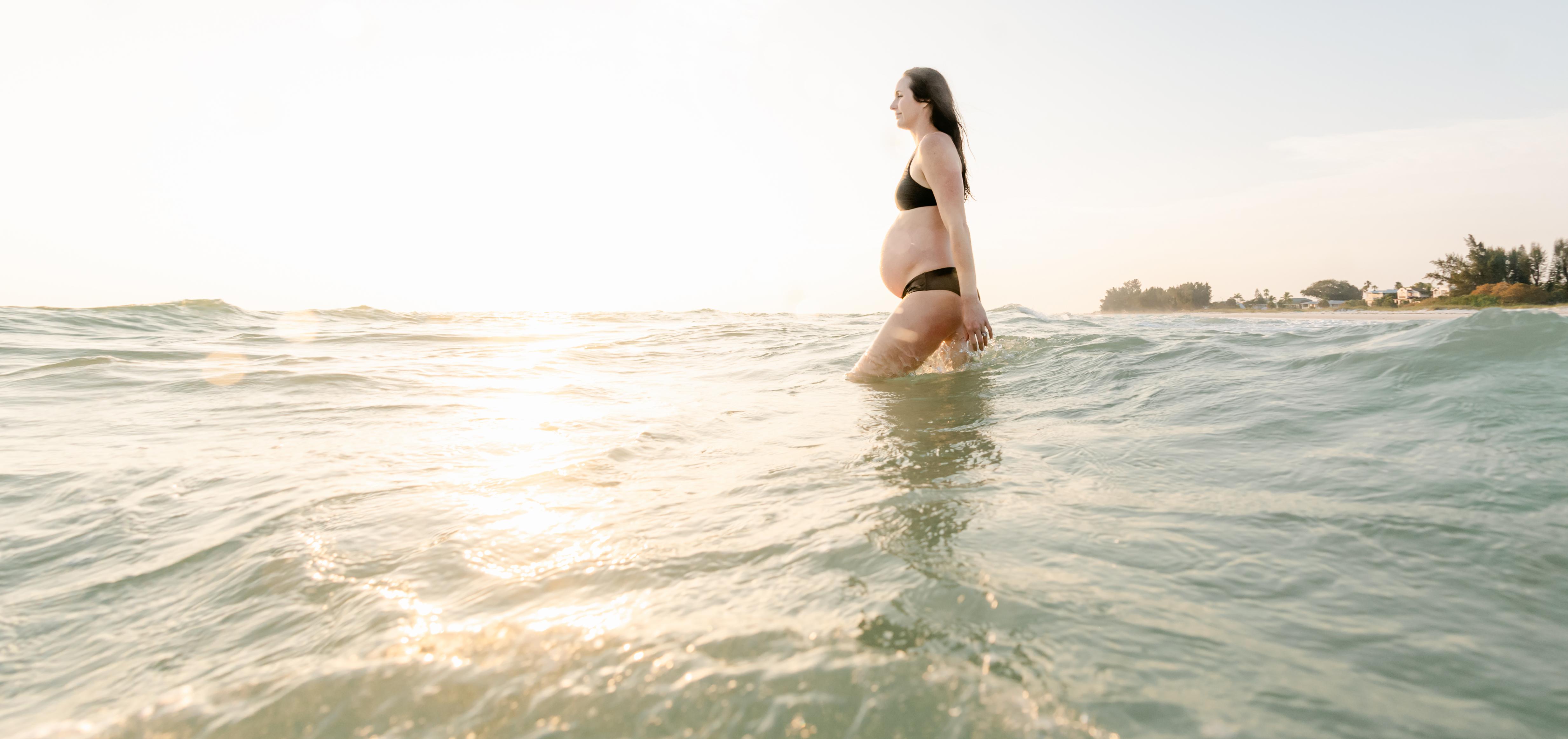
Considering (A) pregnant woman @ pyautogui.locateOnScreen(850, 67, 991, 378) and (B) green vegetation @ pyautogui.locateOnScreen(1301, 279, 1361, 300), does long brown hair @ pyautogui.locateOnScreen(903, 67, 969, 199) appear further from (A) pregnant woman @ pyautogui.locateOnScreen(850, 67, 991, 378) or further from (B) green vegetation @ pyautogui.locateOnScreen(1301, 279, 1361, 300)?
(B) green vegetation @ pyautogui.locateOnScreen(1301, 279, 1361, 300)

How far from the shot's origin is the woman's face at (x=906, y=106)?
4344mm

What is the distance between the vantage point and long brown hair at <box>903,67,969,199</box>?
430cm

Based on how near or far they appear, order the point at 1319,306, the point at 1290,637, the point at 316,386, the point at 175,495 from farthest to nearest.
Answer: the point at 1319,306, the point at 316,386, the point at 175,495, the point at 1290,637

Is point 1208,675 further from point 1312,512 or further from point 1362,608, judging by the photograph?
point 1312,512

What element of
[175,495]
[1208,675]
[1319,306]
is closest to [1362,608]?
[1208,675]

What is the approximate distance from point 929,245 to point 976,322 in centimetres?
60

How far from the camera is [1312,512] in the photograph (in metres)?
1.75

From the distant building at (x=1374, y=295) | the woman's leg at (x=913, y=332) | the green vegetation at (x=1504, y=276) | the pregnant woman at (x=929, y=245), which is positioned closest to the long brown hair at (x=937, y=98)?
the pregnant woman at (x=929, y=245)

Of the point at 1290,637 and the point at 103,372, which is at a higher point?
the point at 103,372

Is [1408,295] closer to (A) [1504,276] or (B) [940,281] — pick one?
(A) [1504,276]

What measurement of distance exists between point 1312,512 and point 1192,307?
23.9m

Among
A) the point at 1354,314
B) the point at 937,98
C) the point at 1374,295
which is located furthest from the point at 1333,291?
the point at 937,98

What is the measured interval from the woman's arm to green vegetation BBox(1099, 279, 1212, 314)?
1938 cm

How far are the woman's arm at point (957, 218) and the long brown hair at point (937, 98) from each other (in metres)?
0.19
